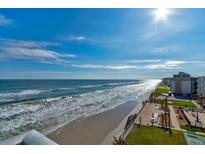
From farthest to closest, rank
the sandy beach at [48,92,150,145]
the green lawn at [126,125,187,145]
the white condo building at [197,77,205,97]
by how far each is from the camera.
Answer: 1. the white condo building at [197,77,205,97]
2. the sandy beach at [48,92,150,145]
3. the green lawn at [126,125,187,145]

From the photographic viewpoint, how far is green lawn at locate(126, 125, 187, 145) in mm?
7605

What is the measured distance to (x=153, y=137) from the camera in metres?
8.16

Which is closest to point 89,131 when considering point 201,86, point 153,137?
point 153,137

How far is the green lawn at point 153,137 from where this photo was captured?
7605 mm

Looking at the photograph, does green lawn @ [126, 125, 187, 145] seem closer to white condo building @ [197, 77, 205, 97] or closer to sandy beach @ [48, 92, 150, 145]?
sandy beach @ [48, 92, 150, 145]

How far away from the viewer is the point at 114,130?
392 inches

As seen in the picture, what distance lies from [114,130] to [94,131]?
1.21 m

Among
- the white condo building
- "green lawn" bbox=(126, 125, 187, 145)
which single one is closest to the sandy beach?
"green lawn" bbox=(126, 125, 187, 145)

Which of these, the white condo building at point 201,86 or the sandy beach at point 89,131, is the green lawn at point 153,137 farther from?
the white condo building at point 201,86

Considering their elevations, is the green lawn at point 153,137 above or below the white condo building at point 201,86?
below

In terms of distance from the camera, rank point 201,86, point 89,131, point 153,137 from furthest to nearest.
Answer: point 201,86 → point 89,131 → point 153,137

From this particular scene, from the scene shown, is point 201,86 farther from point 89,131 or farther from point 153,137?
point 89,131

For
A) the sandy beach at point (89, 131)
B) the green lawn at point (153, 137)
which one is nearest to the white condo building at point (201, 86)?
the sandy beach at point (89, 131)
